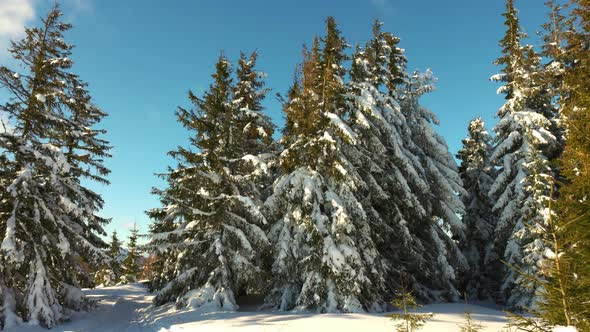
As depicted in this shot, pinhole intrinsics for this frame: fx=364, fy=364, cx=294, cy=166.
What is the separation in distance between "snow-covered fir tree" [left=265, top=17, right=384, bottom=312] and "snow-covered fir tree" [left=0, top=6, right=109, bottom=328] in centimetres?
829

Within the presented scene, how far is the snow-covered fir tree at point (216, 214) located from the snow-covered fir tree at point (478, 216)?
15021 mm

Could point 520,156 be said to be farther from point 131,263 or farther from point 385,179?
point 131,263

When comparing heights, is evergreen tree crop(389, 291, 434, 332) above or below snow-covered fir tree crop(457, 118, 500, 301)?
below

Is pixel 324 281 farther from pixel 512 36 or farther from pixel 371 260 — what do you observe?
pixel 512 36

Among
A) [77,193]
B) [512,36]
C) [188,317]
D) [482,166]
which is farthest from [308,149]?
[482,166]

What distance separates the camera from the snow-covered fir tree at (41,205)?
549 inches

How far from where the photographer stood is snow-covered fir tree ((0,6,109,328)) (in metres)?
14.0

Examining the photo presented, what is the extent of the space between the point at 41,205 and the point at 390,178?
16284 mm

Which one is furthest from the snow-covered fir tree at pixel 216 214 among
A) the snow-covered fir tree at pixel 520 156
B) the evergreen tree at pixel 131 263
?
the evergreen tree at pixel 131 263

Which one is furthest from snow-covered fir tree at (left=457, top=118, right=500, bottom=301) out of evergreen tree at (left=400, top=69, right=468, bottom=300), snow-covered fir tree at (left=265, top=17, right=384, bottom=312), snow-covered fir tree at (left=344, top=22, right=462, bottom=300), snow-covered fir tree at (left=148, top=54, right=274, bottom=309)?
snow-covered fir tree at (left=148, top=54, right=274, bottom=309)

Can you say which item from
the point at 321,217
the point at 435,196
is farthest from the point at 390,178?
the point at 321,217

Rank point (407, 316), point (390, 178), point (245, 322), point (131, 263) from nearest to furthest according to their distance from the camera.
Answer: point (407, 316)
point (245, 322)
point (390, 178)
point (131, 263)

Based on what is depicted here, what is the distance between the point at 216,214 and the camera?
18.0m

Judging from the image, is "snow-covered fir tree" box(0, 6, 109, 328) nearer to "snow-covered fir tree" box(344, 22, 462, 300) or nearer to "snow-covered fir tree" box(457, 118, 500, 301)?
"snow-covered fir tree" box(344, 22, 462, 300)
